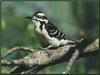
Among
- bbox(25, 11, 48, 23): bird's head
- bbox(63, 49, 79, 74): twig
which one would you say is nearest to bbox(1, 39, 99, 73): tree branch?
bbox(63, 49, 79, 74): twig

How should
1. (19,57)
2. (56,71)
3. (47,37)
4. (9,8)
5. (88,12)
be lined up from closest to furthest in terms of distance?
(19,57)
(47,37)
(56,71)
(9,8)
(88,12)

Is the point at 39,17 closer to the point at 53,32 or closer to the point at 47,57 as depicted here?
the point at 53,32

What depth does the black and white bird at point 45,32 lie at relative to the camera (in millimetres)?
3433

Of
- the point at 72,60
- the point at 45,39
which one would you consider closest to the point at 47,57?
the point at 72,60

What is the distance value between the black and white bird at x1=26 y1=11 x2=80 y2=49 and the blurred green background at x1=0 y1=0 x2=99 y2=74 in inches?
3.9

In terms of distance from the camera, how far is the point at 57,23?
4484 millimetres

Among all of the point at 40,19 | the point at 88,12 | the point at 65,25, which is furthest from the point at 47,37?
the point at 88,12

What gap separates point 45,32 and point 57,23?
983 millimetres

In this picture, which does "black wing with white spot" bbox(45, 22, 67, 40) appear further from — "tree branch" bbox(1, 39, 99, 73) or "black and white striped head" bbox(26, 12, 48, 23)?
"tree branch" bbox(1, 39, 99, 73)

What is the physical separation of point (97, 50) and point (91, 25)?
1.43 m

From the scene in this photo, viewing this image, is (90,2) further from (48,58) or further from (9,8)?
(48,58)

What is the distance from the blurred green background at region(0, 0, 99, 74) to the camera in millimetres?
3669

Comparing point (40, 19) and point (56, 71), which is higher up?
point (40, 19)

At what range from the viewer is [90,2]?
4.86 m
